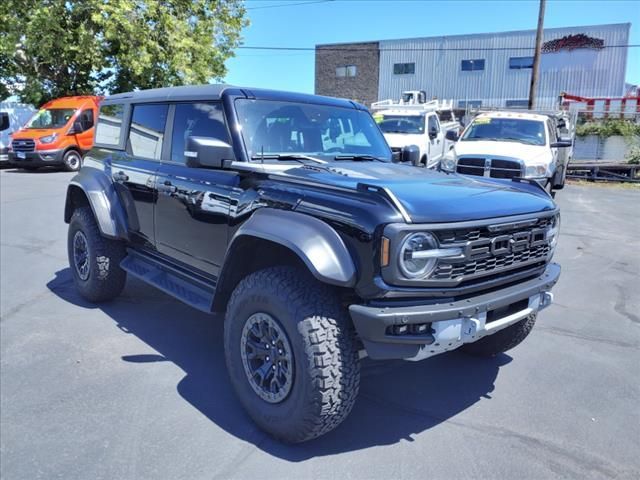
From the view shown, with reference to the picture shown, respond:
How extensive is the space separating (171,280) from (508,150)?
8178 mm

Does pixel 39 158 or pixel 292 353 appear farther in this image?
pixel 39 158

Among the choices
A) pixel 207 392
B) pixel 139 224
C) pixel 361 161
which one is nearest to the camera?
pixel 207 392

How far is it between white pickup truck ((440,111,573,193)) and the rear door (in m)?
5.75

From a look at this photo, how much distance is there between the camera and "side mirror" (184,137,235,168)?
3064mm

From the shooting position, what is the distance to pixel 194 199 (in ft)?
11.7

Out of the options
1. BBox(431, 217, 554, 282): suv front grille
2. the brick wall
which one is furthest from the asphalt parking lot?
the brick wall

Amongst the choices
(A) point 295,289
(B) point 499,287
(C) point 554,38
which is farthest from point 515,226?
(C) point 554,38

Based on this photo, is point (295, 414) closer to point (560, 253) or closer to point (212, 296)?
point (212, 296)

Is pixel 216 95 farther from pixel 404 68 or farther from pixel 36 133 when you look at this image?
pixel 404 68

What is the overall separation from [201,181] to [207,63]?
65.4 ft

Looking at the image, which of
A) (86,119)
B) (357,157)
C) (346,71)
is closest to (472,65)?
(346,71)

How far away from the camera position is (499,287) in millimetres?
2877

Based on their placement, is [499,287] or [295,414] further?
[499,287]

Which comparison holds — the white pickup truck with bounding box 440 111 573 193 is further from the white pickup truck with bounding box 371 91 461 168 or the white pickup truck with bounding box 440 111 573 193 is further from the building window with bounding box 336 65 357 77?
the building window with bounding box 336 65 357 77
